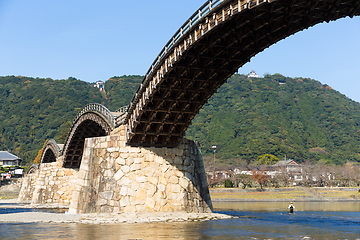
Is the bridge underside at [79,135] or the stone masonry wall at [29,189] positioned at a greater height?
the bridge underside at [79,135]

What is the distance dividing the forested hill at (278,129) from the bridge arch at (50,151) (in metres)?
74.6

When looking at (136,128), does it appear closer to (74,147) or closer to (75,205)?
(75,205)

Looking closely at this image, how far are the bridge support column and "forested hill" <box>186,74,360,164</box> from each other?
104896mm

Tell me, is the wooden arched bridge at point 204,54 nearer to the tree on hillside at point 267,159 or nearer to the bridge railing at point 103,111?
the bridge railing at point 103,111

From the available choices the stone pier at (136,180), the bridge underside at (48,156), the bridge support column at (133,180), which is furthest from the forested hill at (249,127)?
the bridge support column at (133,180)

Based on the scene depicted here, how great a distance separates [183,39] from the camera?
2731cm

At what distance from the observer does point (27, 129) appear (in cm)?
17725

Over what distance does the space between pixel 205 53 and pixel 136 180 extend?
14.0 meters

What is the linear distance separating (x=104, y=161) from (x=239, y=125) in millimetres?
136720

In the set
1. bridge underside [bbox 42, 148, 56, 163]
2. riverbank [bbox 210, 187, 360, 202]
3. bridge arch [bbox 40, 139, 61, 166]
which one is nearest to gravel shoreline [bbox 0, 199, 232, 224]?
bridge arch [bbox 40, 139, 61, 166]

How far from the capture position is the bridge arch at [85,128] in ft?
142

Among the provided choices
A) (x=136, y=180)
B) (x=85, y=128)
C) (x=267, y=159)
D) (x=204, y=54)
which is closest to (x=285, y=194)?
(x=85, y=128)

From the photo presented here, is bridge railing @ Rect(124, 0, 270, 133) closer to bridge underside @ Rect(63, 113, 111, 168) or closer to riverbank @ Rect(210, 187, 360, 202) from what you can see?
bridge underside @ Rect(63, 113, 111, 168)

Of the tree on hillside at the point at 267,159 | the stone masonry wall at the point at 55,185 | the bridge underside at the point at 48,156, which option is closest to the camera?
the stone masonry wall at the point at 55,185
